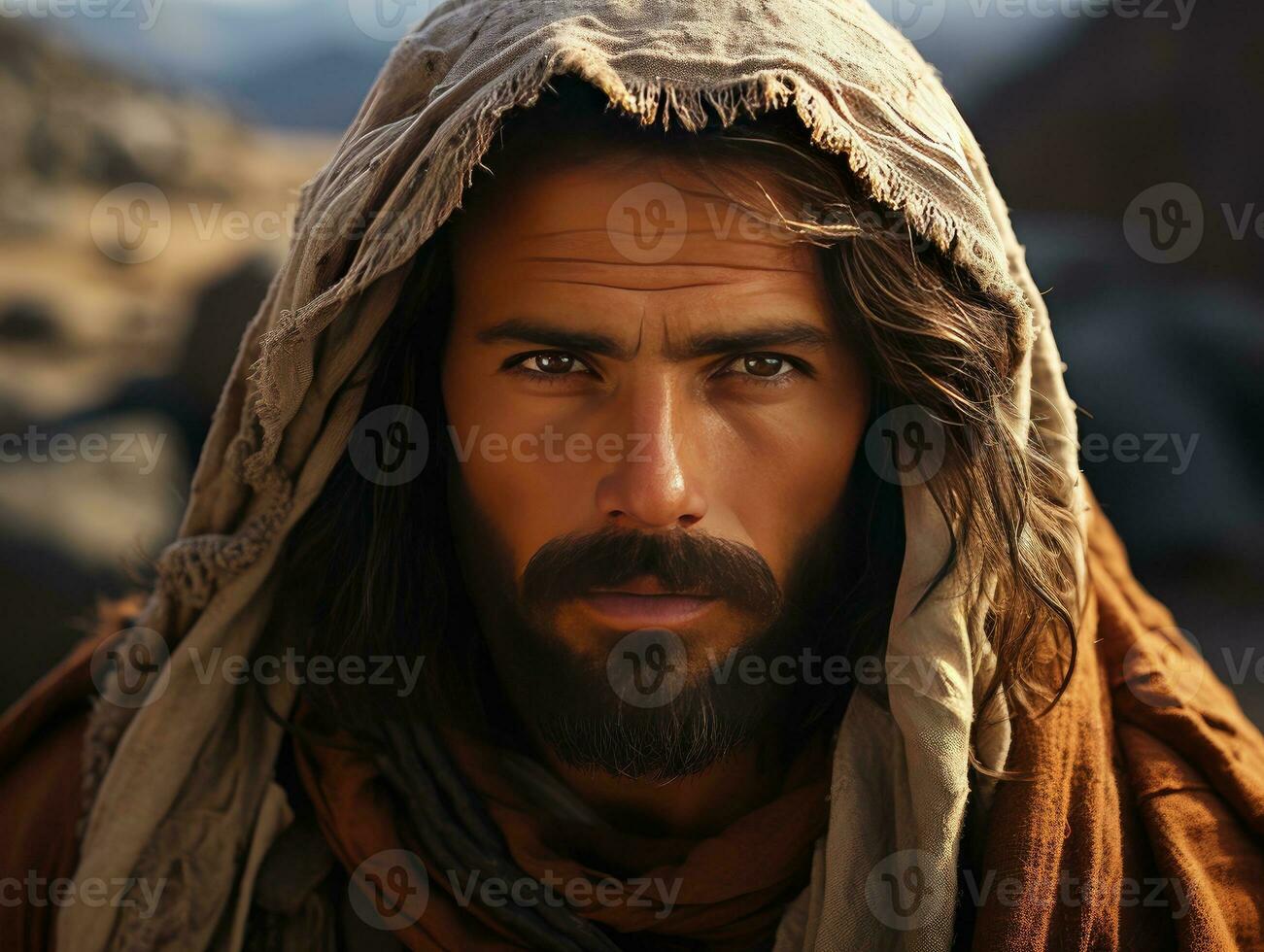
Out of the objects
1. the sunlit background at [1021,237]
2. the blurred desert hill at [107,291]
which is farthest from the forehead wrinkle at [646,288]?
the blurred desert hill at [107,291]

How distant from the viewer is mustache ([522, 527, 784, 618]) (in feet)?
5.05

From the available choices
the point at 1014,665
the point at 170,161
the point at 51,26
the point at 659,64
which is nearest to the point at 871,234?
the point at 659,64

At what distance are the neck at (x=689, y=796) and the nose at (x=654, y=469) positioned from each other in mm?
463

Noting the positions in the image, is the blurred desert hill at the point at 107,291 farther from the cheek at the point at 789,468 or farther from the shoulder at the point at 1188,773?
the shoulder at the point at 1188,773

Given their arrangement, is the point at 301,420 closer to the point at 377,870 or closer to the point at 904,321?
the point at 377,870

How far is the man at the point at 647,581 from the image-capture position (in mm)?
1525

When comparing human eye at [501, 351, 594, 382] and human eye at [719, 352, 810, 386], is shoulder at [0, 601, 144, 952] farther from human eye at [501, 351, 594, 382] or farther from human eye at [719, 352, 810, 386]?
human eye at [719, 352, 810, 386]

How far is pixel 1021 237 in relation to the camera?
3.72 metres

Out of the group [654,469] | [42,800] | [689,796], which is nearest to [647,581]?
[654,469]

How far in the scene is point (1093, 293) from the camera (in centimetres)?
362

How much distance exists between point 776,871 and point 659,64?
1.09 meters

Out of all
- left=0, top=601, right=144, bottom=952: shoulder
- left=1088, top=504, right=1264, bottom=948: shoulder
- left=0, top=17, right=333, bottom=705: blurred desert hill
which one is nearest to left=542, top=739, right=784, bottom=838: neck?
left=1088, top=504, right=1264, bottom=948: shoulder

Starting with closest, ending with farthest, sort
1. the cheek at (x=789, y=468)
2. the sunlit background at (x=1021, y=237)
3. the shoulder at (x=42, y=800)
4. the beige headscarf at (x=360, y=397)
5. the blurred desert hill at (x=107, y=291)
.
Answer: the beige headscarf at (x=360, y=397) → the cheek at (x=789, y=468) → the shoulder at (x=42, y=800) → the sunlit background at (x=1021, y=237) → the blurred desert hill at (x=107, y=291)

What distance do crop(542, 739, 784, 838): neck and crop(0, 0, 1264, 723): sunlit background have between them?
89cm
